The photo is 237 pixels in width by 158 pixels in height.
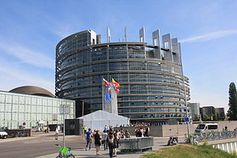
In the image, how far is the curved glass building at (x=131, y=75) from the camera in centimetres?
11112

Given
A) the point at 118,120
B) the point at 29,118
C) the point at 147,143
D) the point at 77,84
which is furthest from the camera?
the point at 77,84

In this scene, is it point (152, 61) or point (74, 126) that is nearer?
point (74, 126)

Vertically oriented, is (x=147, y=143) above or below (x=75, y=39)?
below

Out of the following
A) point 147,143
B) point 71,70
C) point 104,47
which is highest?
point 104,47

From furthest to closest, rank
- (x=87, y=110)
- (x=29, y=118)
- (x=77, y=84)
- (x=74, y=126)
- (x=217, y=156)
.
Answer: (x=77, y=84), (x=87, y=110), (x=29, y=118), (x=74, y=126), (x=217, y=156)

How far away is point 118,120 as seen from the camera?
63344 mm

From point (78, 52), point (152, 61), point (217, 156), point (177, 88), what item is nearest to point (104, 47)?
point (78, 52)

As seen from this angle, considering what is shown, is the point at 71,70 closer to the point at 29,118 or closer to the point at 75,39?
the point at 75,39

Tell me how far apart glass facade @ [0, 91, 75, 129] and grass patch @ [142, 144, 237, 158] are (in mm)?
43717

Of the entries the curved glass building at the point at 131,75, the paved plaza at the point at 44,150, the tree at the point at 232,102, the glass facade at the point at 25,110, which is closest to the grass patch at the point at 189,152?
the paved plaza at the point at 44,150

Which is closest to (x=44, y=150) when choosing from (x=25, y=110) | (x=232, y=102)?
(x=25, y=110)

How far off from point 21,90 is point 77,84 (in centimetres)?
2238

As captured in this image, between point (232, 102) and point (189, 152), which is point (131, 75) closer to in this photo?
point (232, 102)

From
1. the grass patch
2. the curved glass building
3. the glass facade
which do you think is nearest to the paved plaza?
the grass patch
